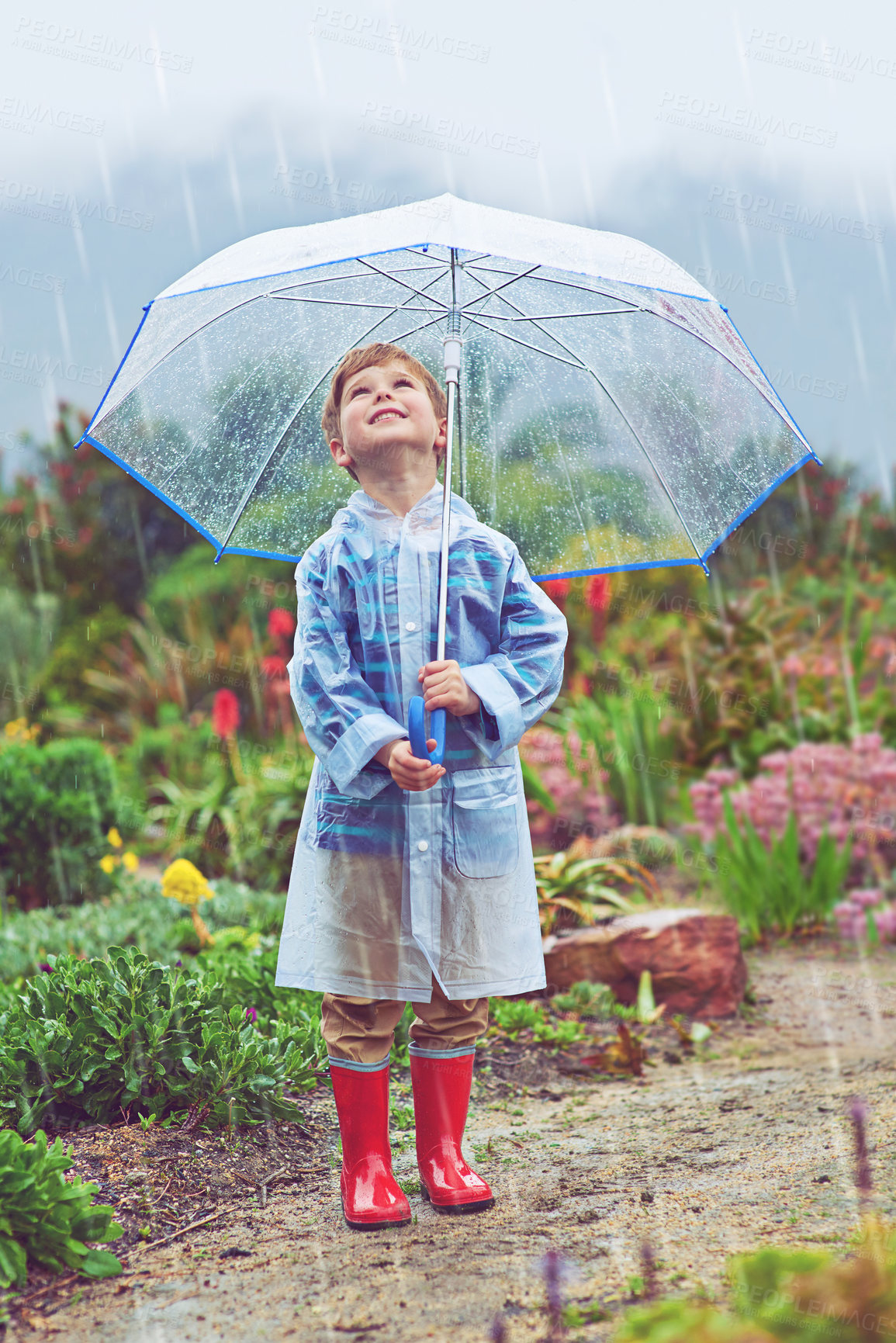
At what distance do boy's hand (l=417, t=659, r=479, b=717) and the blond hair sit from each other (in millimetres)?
598

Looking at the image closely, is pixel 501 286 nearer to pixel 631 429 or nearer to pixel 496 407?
pixel 496 407

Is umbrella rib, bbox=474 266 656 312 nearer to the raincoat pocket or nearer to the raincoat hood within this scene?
the raincoat hood

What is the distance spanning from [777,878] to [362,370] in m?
3.52

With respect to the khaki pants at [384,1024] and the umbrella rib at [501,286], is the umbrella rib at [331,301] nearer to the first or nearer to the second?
the umbrella rib at [501,286]

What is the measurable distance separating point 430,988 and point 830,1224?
986 millimetres

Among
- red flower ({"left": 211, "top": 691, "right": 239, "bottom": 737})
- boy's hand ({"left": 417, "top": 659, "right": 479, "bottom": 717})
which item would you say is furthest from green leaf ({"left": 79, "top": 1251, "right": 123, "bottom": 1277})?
red flower ({"left": 211, "top": 691, "right": 239, "bottom": 737})

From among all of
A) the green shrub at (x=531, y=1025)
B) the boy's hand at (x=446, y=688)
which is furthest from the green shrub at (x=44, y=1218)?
the green shrub at (x=531, y=1025)

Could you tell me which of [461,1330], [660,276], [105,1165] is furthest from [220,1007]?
[660,276]

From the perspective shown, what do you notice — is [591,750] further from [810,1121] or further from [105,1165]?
[105,1165]

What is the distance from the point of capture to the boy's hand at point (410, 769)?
7.05 feet

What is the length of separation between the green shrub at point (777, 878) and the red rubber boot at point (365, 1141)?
3.01 m

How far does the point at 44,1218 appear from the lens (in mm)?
2043

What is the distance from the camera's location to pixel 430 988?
2.31 metres

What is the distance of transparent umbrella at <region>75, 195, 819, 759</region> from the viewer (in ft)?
8.58
